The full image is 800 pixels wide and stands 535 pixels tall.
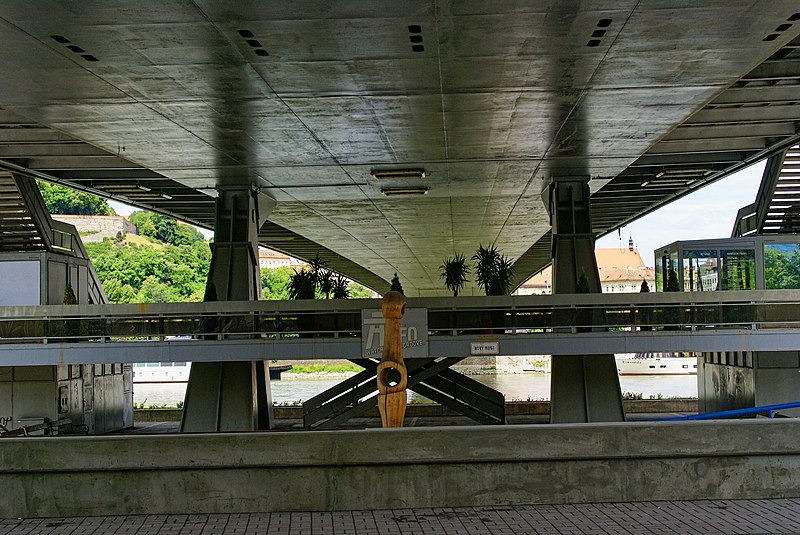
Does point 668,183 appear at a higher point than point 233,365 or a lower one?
higher

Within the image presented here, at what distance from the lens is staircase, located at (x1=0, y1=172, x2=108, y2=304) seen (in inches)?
1096

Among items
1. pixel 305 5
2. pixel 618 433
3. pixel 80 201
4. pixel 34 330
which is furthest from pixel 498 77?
pixel 80 201

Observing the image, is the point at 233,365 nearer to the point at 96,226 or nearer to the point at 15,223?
the point at 15,223

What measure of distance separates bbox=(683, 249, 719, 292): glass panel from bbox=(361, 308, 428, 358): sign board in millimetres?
10083

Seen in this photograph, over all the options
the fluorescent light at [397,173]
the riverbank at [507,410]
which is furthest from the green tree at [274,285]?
the fluorescent light at [397,173]

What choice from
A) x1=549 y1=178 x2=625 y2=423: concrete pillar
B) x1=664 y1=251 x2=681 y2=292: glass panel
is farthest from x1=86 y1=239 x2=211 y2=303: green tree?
x1=549 y1=178 x2=625 y2=423: concrete pillar

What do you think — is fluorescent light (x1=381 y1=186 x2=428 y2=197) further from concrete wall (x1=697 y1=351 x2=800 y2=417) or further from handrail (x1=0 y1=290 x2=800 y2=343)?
concrete wall (x1=697 y1=351 x2=800 y2=417)

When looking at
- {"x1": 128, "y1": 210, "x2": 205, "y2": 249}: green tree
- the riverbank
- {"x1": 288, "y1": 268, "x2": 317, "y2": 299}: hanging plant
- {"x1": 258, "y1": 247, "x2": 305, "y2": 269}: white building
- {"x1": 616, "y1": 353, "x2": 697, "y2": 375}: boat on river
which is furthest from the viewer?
{"x1": 258, "y1": 247, "x2": 305, "y2": 269}: white building

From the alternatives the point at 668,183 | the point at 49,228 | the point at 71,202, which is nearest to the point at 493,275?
the point at 668,183

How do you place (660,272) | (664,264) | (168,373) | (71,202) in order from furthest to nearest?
(71,202)
(168,373)
(660,272)
(664,264)

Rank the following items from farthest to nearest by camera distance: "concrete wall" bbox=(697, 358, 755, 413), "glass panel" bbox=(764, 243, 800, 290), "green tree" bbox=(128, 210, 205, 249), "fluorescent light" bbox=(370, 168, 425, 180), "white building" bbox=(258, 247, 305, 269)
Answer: "white building" bbox=(258, 247, 305, 269) → "green tree" bbox=(128, 210, 205, 249) → "glass panel" bbox=(764, 243, 800, 290) → "concrete wall" bbox=(697, 358, 755, 413) → "fluorescent light" bbox=(370, 168, 425, 180)

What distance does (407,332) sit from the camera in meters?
21.3

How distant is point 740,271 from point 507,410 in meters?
9.39

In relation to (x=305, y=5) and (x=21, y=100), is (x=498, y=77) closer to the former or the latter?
(x=305, y=5)
